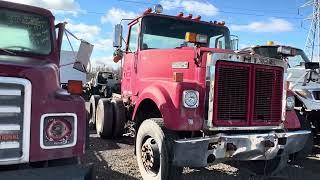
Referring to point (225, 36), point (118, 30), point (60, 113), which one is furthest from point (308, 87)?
point (60, 113)

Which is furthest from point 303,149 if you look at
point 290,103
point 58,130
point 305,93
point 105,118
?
point 58,130

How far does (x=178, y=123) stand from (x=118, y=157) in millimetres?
2428

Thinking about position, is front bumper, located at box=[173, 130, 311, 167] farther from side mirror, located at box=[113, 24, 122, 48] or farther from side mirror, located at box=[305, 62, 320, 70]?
side mirror, located at box=[305, 62, 320, 70]

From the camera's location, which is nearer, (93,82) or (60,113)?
(60,113)

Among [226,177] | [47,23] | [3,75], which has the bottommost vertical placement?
[226,177]

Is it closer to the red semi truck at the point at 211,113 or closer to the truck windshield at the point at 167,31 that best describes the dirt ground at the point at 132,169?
the red semi truck at the point at 211,113

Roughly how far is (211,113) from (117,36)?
10.00 feet

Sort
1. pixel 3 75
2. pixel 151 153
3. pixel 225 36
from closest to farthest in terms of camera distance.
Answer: pixel 3 75 < pixel 151 153 < pixel 225 36

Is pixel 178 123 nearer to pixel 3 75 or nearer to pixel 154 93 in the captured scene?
pixel 154 93

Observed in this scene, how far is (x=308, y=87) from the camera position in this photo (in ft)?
32.1

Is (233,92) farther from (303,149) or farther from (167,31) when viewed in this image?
(303,149)

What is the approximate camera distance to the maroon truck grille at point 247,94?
20.2 ft

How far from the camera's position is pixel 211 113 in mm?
6066

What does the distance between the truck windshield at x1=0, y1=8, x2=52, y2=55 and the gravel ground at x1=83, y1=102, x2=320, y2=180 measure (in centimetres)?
176
